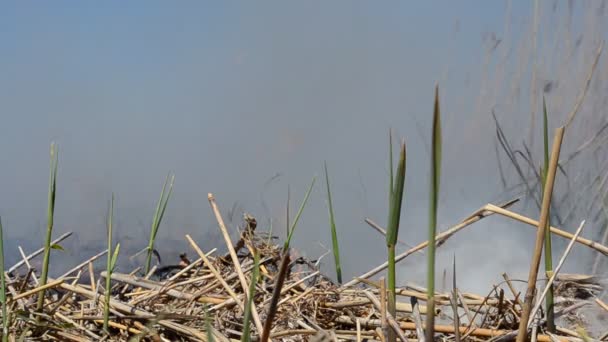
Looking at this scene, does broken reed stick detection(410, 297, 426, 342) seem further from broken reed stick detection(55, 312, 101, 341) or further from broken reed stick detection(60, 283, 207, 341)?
broken reed stick detection(55, 312, 101, 341)

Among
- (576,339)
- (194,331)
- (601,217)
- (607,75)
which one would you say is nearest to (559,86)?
(607,75)

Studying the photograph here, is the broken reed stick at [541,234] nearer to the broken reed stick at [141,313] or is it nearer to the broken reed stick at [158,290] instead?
the broken reed stick at [141,313]

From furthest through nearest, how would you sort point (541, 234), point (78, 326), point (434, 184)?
1. point (78, 326)
2. point (541, 234)
3. point (434, 184)

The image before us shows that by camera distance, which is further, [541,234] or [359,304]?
[359,304]

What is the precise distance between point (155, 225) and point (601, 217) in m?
0.76

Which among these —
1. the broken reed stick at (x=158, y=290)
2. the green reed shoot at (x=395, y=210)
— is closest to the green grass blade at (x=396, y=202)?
the green reed shoot at (x=395, y=210)

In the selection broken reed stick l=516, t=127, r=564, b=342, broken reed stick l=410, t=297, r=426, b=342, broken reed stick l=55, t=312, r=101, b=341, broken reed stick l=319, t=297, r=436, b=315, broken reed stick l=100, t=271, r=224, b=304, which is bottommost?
broken reed stick l=55, t=312, r=101, b=341

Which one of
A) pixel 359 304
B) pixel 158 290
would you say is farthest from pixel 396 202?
pixel 158 290

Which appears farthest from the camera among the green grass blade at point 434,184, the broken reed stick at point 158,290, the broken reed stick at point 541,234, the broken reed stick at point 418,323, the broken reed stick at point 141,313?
the broken reed stick at point 158,290

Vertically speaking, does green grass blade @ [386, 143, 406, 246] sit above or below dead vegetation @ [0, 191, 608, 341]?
above

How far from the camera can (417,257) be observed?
162 centimetres

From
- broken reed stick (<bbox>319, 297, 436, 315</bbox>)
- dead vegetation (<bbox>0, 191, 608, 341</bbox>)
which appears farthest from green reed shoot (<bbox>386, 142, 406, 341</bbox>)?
broken reed stick (<bbox>319, 297, 436, 315</bbox>)

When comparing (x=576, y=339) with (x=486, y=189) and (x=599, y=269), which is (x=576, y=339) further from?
(x=486, y=189)

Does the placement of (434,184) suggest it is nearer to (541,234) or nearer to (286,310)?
(541,234)
